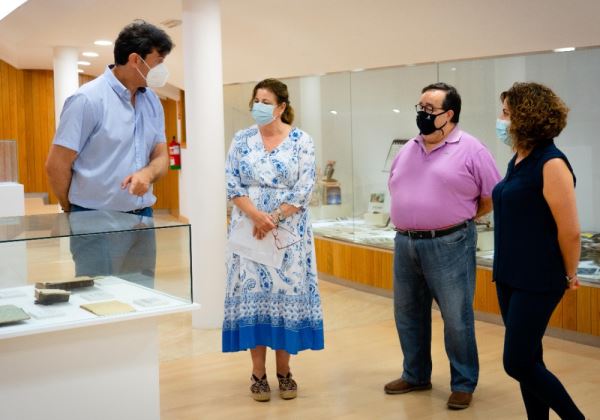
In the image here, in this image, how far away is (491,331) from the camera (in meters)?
5.07

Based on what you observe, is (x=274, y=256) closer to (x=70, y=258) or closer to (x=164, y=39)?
(x=164, y=39)

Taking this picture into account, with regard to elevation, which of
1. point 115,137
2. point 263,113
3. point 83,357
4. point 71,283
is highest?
point 263,113

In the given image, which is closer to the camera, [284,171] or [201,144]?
[284,171]

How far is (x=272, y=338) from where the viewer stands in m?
3.77

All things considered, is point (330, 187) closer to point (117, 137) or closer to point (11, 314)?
point (117, 137)

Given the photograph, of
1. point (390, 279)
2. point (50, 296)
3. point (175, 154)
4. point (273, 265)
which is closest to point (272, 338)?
point (273, 265)

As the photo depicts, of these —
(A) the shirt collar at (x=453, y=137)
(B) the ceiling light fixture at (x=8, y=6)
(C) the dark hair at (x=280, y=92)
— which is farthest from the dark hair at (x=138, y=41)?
(B) the ceiling light fixture at (x=8, y=6)

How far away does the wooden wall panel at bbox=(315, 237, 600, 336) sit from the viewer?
4.70 m

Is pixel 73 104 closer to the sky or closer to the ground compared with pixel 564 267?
closer to the sky

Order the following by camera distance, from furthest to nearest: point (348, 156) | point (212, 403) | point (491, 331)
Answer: point (348, 156) → point (491, 331) → point (212, 403)

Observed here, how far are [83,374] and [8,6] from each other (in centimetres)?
582

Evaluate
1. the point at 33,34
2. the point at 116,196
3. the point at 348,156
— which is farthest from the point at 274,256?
the point at 33,34

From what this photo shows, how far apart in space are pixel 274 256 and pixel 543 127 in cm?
147

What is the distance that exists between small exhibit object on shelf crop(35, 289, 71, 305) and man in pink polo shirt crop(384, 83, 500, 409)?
5.90 feet
